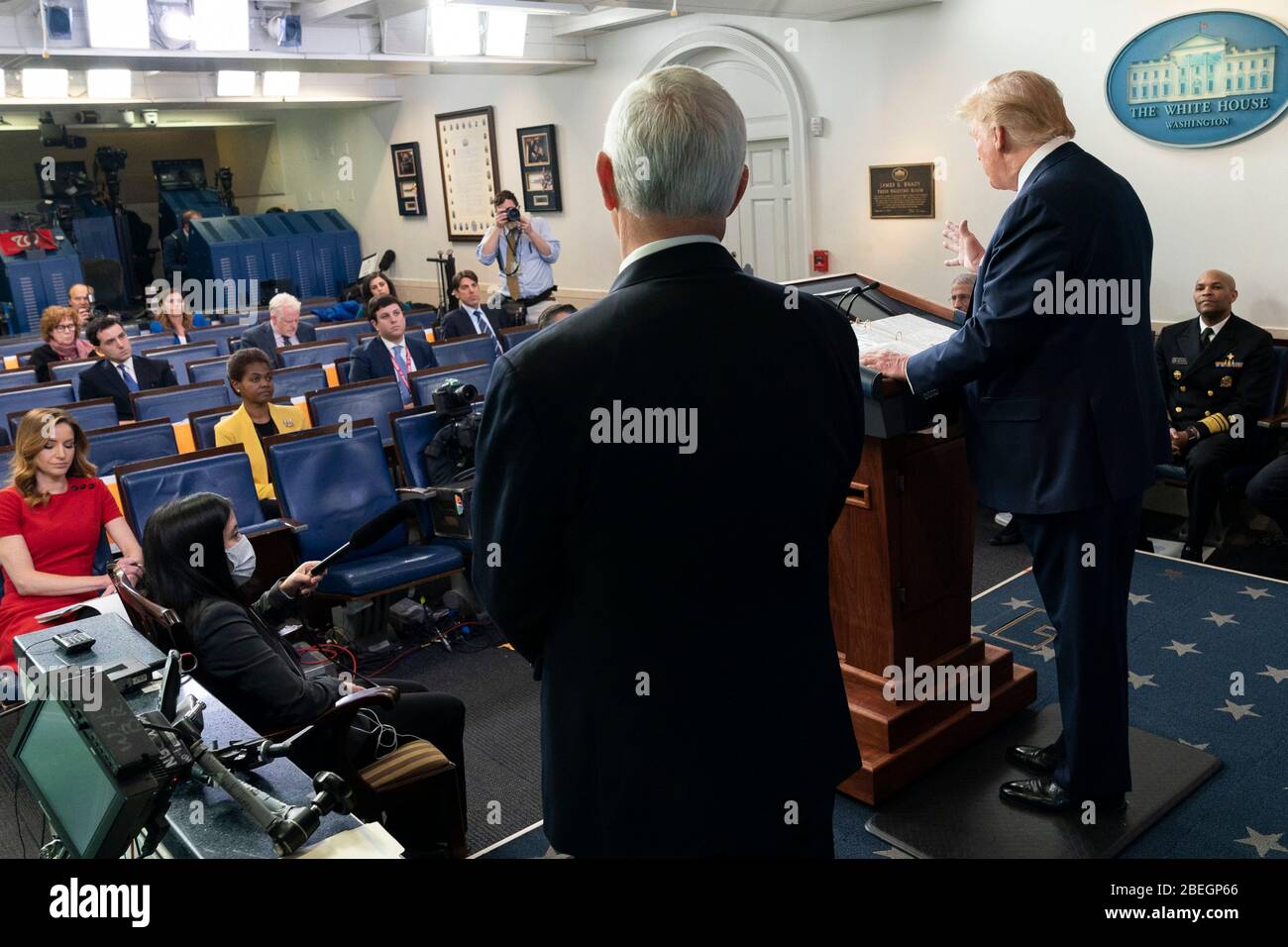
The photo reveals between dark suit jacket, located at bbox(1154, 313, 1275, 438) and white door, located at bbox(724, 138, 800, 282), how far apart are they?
3.59 m

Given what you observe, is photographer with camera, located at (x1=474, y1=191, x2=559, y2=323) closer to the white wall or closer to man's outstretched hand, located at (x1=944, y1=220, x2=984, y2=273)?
the white wall

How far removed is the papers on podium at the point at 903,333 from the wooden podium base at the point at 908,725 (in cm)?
86

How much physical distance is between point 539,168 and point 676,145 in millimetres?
10235

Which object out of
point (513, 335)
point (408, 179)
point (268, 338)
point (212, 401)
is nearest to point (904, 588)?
point (212, 401)

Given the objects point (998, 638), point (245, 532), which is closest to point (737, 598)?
point (998, 638)

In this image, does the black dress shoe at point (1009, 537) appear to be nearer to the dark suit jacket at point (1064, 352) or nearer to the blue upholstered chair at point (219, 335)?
the dark suit jacket at point (1064, 352)

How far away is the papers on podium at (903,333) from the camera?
9.09 feet

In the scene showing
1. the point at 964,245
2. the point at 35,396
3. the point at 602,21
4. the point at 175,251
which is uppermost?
the point at 602,21

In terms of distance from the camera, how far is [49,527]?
3.88m

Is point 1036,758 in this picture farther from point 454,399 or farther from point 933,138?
point 933,138

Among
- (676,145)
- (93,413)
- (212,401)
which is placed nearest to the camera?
(676,145)

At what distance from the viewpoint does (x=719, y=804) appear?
1462 millimetres

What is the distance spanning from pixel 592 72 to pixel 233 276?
6.27 metres

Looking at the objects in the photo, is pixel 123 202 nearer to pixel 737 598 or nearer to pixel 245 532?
pixel 245 532
